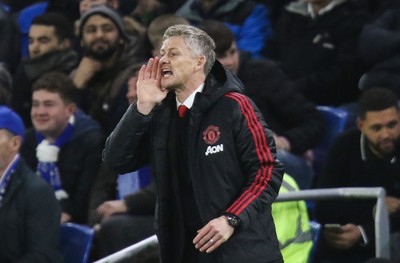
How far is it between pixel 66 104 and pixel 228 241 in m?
3.09

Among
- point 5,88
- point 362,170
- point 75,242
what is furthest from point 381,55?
point 75,242

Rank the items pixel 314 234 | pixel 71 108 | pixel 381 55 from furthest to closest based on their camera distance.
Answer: pixel 381 55 < pixel 71 108 < pixel 314 234

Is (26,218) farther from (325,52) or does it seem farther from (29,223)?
(325,52)

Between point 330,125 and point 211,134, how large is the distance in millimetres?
3014

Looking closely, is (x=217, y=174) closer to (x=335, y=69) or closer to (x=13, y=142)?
(x=13, y=142)

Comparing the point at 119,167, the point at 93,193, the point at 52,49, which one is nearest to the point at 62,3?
the point at 52,49

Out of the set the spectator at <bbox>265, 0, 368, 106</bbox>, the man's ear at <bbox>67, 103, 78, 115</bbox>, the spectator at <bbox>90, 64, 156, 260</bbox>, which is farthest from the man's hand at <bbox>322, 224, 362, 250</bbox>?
the man's ear at <bbox>67, 103, 78, 115</bbox>

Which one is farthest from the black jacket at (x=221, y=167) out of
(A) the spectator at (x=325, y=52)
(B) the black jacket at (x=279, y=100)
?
(A) the spectator at (x=325, y=52)

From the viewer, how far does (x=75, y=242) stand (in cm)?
597

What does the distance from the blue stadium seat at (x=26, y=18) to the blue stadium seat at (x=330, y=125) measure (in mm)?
3089

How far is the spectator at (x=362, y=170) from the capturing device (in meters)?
5.69

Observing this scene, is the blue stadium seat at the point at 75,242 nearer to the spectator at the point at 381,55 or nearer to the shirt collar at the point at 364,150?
the shirt collar at the point at 364,150

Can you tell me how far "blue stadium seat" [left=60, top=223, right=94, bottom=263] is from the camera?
5.92m

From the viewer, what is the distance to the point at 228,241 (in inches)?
167
